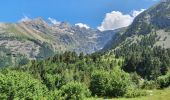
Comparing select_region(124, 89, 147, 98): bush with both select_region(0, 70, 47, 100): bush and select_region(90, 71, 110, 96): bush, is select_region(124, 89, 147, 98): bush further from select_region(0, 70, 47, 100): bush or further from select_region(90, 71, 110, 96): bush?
select_region(0, 70, 47, 100): bush

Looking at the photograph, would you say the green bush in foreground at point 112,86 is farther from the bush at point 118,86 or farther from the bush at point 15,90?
the bush at point 15,90

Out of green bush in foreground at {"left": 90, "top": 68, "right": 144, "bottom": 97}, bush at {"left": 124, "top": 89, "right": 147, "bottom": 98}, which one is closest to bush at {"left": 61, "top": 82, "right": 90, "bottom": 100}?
bush at {"left": 124, "top": 89, "right": 147, "bottom": 98}

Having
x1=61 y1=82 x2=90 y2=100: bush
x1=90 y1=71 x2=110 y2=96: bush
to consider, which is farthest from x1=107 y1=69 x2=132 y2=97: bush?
x1=61 y1=82 x2=90 y2=100: bush

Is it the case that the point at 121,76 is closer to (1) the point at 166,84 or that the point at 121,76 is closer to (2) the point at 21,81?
(1) the point at 166,84

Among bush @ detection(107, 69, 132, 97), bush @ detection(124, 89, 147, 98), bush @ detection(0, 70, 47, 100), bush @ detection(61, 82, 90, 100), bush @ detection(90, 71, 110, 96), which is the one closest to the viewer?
bush @ detection(0, 70, 47, 100)

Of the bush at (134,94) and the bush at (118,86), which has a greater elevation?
the bush at (118,86)

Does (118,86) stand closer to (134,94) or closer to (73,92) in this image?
(134,94)

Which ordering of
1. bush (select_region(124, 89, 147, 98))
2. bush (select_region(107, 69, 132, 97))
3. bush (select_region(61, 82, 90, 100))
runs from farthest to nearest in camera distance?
bush (select_region(107, 69, 132, 97)), bush (select_region(124, 89, 147, 98)), bush (select_region(61, 82, 90, 100))

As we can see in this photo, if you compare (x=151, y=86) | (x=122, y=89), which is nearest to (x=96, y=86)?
(x=122, y=89)

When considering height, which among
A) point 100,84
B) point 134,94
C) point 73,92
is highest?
point 100,84

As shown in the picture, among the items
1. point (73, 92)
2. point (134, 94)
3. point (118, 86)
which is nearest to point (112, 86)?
point (118, 86)

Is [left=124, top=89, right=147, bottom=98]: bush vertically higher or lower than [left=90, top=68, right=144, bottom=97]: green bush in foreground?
lower

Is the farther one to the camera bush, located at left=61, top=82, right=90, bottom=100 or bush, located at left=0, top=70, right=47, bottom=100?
bush, located at left=61, top=82, right=90, bottom=100

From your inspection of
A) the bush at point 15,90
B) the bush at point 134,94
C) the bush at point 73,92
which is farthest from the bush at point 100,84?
the bush at point 15,90
